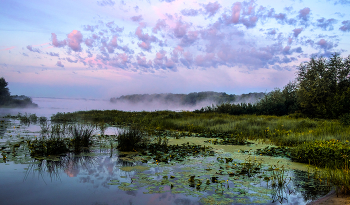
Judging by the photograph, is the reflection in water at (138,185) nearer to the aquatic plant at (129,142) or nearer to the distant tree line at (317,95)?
the aquatic plant at (129,142)

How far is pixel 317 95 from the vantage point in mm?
20953

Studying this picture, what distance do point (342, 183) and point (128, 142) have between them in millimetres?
5682

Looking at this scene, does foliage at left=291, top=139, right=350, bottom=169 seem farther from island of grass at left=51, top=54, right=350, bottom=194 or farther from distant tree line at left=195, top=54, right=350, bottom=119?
distant tree line at left=195, top=54, right=350, bottom=119

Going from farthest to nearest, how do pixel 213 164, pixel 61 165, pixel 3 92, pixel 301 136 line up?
pixel 3 92, pixel 301 136, pixel 213 164, pixel 61 165

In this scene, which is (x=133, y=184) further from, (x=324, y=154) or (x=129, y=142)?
(x=324, y=154)

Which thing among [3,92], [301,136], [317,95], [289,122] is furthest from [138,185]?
[3,92]

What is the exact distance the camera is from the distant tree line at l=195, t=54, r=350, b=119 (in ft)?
61.9

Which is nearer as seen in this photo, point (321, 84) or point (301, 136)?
point (301, 136)

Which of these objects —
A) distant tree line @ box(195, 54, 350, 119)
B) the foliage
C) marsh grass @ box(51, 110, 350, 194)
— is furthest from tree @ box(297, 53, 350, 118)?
the foliage

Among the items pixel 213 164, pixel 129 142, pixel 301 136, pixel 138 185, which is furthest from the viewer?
pixel 301 136

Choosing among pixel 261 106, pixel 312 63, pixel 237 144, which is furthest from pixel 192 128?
pixel 312 63

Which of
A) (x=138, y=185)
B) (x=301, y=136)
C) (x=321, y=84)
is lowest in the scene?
(x=138, y=185)

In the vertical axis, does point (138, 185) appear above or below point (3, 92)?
below

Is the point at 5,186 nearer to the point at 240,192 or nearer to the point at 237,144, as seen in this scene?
the point at 240,192
